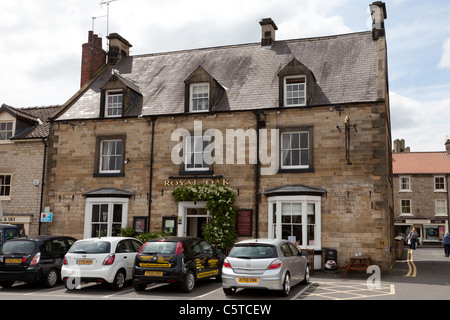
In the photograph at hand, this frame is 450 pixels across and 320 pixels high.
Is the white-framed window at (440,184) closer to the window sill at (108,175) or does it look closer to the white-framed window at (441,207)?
the white-framed window at (441,207)

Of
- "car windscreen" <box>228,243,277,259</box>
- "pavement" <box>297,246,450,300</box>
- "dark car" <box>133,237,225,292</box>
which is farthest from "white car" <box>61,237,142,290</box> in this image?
"pavement" <box>297,246,450,300</box>

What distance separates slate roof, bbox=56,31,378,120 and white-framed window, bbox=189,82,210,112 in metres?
0.58

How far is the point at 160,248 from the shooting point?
12.7 meters

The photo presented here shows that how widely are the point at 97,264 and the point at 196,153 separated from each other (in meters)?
8.64

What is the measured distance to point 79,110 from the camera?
75.4 feet

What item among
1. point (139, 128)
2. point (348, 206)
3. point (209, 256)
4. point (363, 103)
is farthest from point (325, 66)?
point (209, 256)

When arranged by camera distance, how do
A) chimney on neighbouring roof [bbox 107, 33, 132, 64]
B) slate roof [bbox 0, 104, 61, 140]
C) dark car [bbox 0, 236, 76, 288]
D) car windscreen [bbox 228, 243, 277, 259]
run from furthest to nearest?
chimney on neighbouring roof [bbox 107, 33, 132, 64]
slate roof [bbox 0, 104, 61, 140]
dark car [bbox 0, 236, 76, 288]
car windscreen [bbox 228, 243, 277, 259]

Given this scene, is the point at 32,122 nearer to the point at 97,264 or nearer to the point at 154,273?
the point at 97,264

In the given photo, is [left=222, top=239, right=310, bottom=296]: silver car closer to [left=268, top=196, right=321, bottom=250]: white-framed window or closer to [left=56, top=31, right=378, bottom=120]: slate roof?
[left=268, top=196, right=321, bottom=250]: white-framed window

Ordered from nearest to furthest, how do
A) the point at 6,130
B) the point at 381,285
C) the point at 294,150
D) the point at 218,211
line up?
the point at 381,285, the point at 218,211, the point at 294,150, the point at 6,130

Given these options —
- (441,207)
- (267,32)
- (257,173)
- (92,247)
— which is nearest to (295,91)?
(257,173)

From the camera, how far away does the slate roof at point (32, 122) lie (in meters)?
23.9

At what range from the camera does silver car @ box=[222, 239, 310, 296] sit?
37.4 ft

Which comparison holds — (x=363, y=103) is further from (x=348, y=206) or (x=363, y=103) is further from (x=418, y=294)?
(x=418, y=294)
